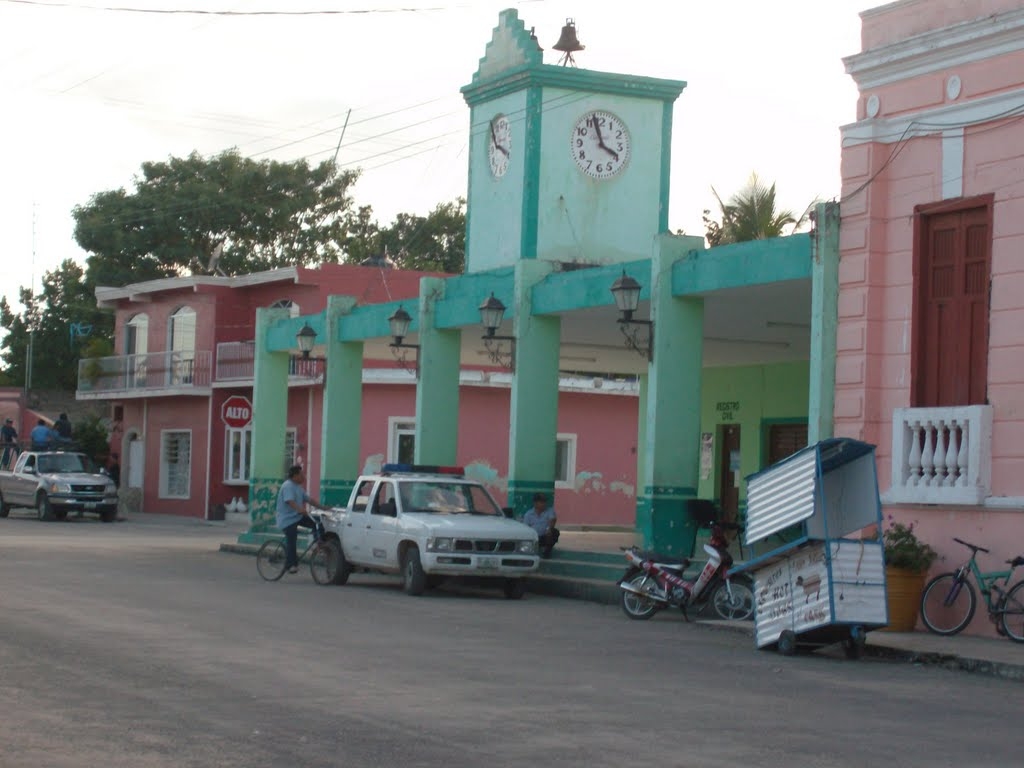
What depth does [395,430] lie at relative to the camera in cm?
4384

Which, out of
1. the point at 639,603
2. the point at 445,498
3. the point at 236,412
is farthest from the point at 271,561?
the point at 236,412

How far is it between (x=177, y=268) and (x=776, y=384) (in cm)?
4049

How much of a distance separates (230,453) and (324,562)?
26.2 metres

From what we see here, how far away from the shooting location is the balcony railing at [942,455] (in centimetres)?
1664

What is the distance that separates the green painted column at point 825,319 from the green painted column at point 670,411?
10.4 ft

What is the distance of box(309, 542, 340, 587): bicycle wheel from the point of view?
893 inches

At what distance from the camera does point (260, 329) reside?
32844 mm

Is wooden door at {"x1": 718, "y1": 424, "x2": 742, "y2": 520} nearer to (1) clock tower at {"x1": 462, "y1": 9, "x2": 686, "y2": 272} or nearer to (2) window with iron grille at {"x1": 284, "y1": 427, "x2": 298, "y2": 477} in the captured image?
(1) clock tower at {"x1": 462, "y1": 9, "x2": 686, "y2": 272}

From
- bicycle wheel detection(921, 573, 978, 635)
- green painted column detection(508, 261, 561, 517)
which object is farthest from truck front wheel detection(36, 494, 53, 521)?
bicycle wheel detection(921, 573, 978, 635)

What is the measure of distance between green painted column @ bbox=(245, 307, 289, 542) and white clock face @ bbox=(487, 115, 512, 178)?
7214mm

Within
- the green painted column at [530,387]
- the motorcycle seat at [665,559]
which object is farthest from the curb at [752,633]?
the green painted column at [530,387]

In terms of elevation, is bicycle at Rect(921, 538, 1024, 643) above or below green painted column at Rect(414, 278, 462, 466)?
below

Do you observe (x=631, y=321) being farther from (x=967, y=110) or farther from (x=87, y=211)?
(x=87, y=211)

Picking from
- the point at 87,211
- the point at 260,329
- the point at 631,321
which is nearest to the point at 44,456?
the point at 260,329
